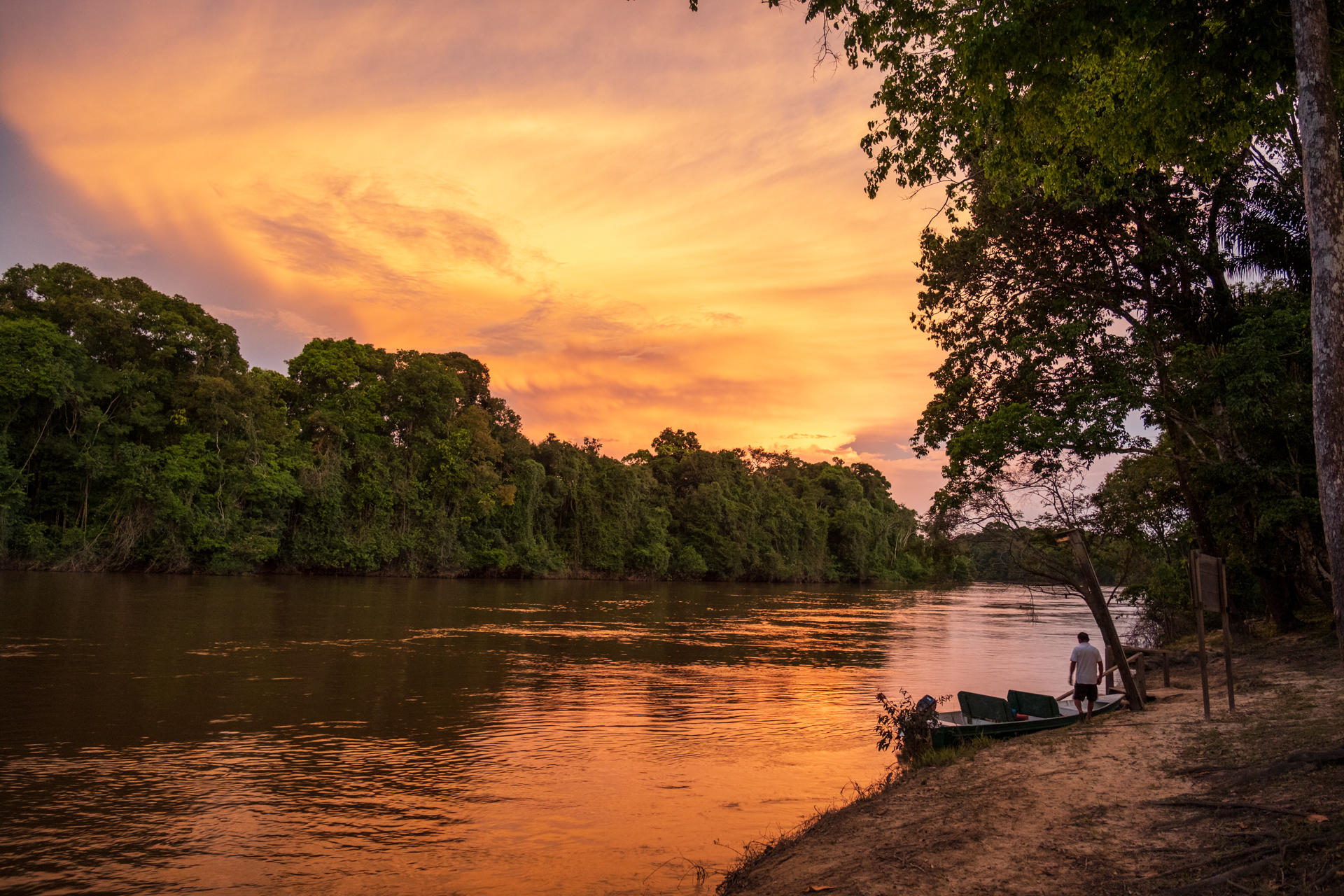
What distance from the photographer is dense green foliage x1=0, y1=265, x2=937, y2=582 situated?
50.3 metres

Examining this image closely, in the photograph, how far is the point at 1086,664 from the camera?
14750 millimetres

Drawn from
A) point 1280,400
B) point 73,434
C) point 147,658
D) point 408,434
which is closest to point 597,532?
point 408,434

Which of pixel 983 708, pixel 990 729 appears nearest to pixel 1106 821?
pixel 990 729

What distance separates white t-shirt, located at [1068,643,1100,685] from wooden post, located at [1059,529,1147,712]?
337 millimetres

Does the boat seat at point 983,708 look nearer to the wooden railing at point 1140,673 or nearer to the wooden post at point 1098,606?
the wooden post at point 1098,606

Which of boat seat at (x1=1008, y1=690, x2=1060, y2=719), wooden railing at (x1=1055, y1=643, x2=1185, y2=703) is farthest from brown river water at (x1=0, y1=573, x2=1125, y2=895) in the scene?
wooden railing at (x1=1055, y1=643, x2=1185, y2=703)

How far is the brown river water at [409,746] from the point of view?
853 cm

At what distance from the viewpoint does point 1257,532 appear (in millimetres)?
18812

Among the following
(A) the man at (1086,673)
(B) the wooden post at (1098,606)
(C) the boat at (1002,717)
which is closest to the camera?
(C) the boat at (1002,717)

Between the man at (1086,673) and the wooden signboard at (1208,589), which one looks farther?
the man at (1086,673)

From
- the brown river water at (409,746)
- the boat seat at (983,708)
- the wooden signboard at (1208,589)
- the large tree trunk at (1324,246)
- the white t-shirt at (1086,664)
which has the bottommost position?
the brown river water at (409,746)

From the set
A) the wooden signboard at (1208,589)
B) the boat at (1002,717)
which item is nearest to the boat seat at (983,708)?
the boat at (1002,717)

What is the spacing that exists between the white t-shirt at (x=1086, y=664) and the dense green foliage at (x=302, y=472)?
183 inches

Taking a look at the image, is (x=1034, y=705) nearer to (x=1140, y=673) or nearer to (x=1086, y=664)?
(x=1086, y=664)
